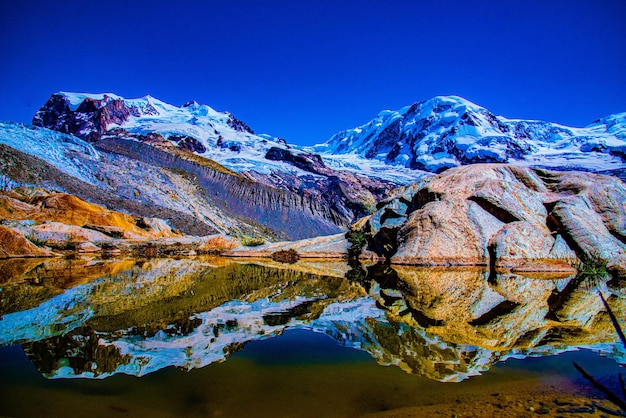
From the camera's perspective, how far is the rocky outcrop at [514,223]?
13.8 meters

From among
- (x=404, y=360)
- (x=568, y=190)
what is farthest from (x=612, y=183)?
(x=404, y=360)

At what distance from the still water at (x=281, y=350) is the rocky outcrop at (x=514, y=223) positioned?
675 cm

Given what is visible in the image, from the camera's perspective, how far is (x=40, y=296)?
7191 mm

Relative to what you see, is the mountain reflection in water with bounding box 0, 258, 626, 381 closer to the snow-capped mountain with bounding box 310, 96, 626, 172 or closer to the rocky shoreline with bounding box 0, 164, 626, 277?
the rocky shoreline with bounding box 0, 164, 626, 277

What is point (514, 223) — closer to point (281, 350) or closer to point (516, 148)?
point (281, 350)

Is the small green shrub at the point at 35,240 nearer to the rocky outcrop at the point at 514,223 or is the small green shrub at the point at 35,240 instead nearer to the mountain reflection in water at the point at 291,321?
the mountain reflection in water at the point at 291,321

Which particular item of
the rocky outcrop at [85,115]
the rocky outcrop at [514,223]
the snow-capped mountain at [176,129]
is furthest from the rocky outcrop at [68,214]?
the rocky outcrop at [85,115]

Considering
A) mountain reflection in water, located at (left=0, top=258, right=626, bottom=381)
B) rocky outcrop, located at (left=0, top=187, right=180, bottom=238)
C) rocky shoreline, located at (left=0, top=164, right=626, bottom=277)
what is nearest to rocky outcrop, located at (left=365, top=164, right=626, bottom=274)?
rocky shoreline, located at (left=0, top=164, right=626, bottom=277)

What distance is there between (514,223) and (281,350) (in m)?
13.4

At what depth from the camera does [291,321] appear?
5.55m

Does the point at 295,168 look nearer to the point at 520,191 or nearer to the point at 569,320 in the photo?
the point at 520,191

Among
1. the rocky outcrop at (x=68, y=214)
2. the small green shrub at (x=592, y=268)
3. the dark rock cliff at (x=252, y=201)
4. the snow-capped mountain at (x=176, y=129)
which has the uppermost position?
the snow-capped mountain at (x=176, y=129)

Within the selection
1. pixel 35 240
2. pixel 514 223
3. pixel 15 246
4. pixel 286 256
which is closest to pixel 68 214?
pixel 35 240

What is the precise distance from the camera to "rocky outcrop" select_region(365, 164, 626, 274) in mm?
13828
